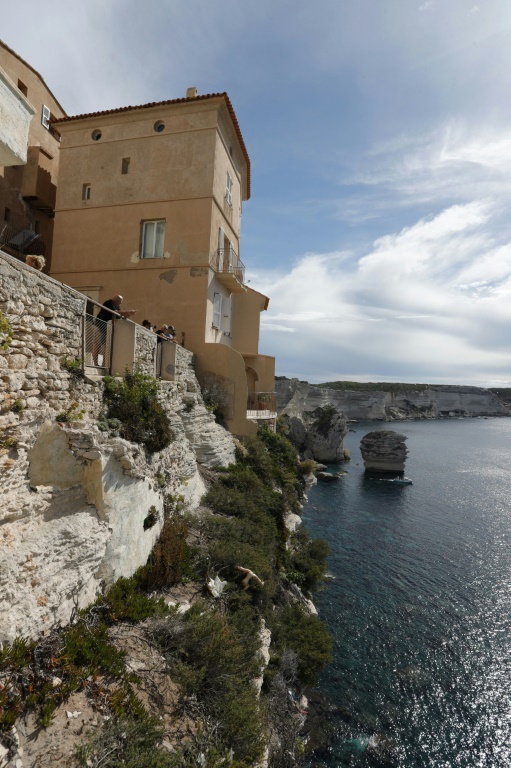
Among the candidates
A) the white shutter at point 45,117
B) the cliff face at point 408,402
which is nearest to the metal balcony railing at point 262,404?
the white shutter at point 45,117

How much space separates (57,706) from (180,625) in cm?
230

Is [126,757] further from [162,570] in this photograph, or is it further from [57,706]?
[162,570]

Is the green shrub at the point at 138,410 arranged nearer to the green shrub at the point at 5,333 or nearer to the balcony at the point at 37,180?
the green shrub at the point at 5,333

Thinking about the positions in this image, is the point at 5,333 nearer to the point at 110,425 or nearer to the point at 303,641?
the point at 110,425

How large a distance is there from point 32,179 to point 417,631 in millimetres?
26300

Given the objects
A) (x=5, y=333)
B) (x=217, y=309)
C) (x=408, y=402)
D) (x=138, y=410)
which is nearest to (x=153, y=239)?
(x=217, y=309)

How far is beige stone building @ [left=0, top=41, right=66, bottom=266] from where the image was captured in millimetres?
15719

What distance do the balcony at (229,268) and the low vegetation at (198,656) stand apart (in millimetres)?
9243

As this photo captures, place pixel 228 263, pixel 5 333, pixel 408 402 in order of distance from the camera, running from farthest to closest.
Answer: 1. pixel 408 402
2. pixel 228 263
3. pixel 5 333

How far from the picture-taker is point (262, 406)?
19.5 meters

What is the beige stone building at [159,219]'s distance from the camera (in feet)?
51.0

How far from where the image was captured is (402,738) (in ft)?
36.6

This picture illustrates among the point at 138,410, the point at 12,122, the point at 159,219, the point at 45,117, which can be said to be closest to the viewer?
the point at 12,122

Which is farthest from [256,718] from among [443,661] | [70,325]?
[443,661]
